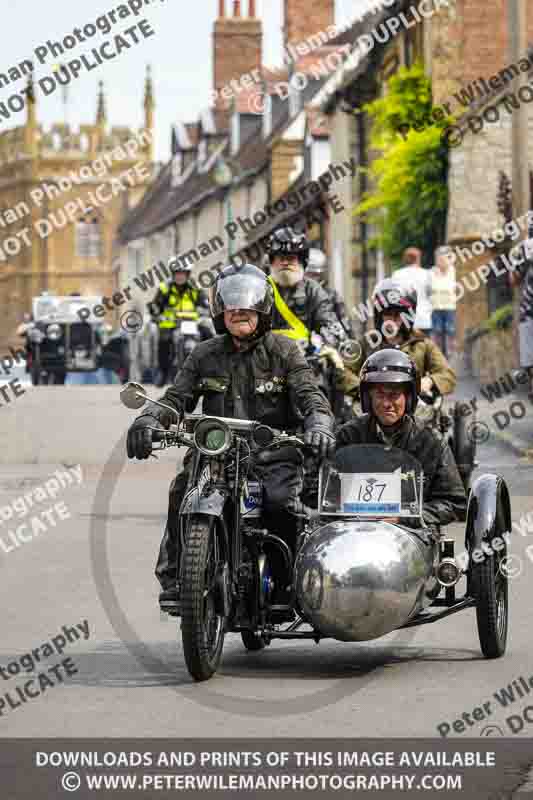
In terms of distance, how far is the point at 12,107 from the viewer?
30.4 meters

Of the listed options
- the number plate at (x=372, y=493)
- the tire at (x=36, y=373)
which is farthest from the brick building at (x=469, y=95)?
the number plate at (x=372, y=493)

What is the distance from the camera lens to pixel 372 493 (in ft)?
27.1

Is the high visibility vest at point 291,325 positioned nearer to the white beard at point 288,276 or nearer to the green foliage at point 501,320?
the white beard at point 288,276

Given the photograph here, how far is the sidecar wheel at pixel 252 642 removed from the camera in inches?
336

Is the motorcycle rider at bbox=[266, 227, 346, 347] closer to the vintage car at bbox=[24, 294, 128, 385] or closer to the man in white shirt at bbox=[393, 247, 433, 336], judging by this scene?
the man in white shirt at bbox=[393, 247, 433, 336]

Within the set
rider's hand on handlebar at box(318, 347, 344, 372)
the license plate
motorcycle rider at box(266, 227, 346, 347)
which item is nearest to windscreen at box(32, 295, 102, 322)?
the license plate

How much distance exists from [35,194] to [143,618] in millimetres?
139253

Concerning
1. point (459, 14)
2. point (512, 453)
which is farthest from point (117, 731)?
point (459, 14)

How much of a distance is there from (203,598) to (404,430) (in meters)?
1.27

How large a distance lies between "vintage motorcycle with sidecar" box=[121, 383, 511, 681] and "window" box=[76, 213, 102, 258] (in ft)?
448

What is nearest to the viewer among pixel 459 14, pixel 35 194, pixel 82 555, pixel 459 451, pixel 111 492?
pixel 82 555

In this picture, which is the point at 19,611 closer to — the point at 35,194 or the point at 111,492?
the point at 111,492

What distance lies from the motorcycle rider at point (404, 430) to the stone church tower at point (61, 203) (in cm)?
12843

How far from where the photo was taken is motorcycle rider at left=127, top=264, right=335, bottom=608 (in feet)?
27.6
